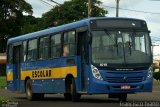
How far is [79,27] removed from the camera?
898 inches

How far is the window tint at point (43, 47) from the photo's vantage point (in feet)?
85.0

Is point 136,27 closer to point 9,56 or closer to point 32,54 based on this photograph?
point 32,54

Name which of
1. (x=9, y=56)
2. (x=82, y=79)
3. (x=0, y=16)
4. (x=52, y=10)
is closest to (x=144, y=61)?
(x=82, y=79)

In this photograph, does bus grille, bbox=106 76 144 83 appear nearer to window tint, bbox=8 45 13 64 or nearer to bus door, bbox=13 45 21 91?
bus door, bbox=13 45 21 91

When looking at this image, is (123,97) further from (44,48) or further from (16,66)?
(16,66)

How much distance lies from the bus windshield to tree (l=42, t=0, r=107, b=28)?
262 feet

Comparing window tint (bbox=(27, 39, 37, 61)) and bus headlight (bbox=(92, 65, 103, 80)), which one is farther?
window tint (bbox=(27, 39, 37, 61))

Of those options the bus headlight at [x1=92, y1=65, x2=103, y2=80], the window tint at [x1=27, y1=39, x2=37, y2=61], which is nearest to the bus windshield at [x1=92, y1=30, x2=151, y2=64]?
the bus headlight at [x1=92, y1=65, x2=103, y2=80]

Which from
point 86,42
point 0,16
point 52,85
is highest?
point 0,16

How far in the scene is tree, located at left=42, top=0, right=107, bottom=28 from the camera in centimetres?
10438

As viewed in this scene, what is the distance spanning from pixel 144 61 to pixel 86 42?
7.13 feet

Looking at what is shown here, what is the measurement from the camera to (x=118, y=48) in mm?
21703

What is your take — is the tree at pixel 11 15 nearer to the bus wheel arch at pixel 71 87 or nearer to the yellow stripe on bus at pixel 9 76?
the yellow stripe on bus at pixel 9 76

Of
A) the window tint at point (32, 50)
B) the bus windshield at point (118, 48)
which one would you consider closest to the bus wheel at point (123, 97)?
the bus windshield at point (118, 48)
